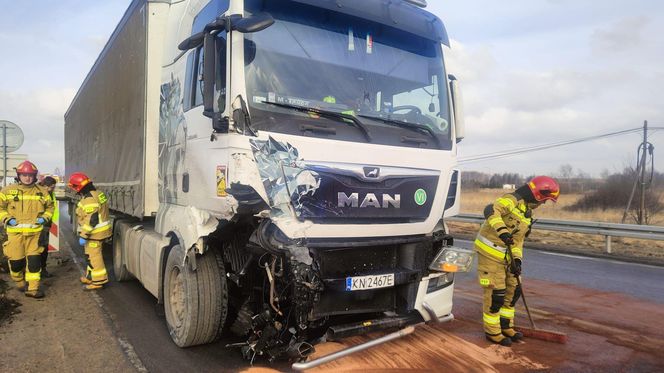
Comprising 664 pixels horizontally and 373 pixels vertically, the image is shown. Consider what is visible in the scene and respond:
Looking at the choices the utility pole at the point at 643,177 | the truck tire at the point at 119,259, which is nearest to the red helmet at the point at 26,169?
the truck tire at the point at 119,259

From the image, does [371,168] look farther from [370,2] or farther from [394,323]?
[370,2]

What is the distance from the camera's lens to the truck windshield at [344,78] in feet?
11.4

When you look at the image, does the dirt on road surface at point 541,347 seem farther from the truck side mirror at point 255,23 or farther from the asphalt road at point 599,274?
the truck side mirror at point 255,23

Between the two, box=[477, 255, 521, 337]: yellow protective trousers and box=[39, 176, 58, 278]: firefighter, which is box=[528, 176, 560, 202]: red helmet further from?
box=[39, 176, 58, 278]: firefighter

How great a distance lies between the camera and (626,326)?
4910mm

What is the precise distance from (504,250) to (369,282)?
5.68ft

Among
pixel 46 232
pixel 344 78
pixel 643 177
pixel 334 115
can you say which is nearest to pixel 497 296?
pixel 334 115

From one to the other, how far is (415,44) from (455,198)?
1.47 metres

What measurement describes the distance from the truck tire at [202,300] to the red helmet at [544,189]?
3052mm

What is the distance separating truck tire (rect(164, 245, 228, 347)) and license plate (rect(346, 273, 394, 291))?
1169mm

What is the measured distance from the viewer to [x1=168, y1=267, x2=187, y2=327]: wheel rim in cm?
415

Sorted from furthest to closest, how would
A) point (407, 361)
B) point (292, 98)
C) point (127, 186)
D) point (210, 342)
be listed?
point (127, 186)
point (210, 342)
point (407, 361)
point (292, 98)

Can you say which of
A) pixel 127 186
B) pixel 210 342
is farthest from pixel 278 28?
pixel 127 186

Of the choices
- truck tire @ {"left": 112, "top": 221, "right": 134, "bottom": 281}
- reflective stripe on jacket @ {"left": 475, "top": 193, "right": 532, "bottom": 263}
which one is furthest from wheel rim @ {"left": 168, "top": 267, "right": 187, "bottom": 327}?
reflective stripe on jacket @ {"left": 475, "top": 193, "right": 532, "bottom": 263}
